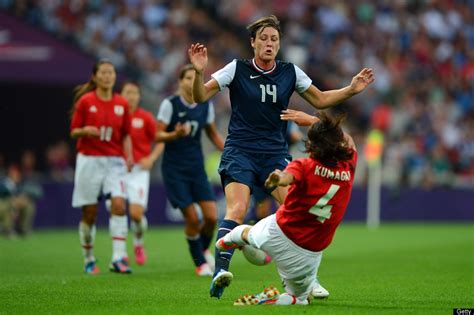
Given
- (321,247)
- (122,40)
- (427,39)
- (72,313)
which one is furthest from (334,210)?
(427,39)

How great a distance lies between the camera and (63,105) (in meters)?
28.8

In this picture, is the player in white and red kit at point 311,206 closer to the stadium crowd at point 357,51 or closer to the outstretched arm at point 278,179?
the outstretched arm at point 278,179

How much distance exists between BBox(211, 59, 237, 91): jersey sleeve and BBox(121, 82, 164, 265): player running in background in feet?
19.1

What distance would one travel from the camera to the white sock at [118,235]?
1388 centimetres

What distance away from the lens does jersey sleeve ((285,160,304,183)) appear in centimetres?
890

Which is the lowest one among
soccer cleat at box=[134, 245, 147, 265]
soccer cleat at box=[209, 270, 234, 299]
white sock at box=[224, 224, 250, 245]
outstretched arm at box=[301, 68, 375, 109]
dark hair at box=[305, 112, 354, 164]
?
soccer cleat at box=[134, 245, 147, 265]

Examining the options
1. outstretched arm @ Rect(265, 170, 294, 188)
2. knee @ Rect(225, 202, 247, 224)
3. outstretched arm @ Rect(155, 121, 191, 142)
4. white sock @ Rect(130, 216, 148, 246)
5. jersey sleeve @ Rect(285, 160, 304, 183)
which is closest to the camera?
outstretched arm @ Rect(265, 170, 294, 188)

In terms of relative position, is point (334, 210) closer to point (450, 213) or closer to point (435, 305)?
point (435, 305)

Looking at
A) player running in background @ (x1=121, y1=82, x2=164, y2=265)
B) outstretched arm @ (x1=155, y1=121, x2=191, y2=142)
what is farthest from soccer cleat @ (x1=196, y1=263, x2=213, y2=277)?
player running in background @ (x1=121, y1=82, x2=164, y2=265)

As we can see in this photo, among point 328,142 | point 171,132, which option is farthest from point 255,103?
point 171,132

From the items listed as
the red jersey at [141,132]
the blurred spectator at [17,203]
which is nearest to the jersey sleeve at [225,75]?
the red jersey at [141,132]

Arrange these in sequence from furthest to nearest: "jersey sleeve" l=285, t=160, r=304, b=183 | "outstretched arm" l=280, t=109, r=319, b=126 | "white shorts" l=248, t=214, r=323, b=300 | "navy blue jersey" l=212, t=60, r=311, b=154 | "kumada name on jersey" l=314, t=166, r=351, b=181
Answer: "navy blue jersey" l=212, t=60, r=311, b=154
"outstretched arm" l=280, t=109, r=319, b=126
"white shorts" l=248, t=214, r=323, b=300
"kumada name on jersey" l=314, t=166, r=351, b=181
"jersey sleeve" l=285, t=160, r=304, b=183

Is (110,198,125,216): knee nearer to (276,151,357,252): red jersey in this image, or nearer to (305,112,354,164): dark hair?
(276,151,357,252): red jersey

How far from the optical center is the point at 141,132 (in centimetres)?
1683
